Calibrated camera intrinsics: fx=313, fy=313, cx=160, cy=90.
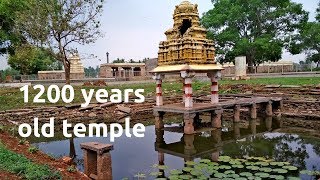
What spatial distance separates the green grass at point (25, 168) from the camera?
21.9 ft

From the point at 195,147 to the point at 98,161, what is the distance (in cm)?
525

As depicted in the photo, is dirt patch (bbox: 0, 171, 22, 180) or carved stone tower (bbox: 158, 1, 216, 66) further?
carved stone tower (bbox: 158, 1, 216, 66)

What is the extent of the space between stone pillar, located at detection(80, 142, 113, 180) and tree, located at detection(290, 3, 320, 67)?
3282cm

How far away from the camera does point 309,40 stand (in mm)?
36594

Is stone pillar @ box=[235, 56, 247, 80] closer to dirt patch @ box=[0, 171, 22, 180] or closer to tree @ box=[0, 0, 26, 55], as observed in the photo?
tree @ box=[0, 0, 26, 55]

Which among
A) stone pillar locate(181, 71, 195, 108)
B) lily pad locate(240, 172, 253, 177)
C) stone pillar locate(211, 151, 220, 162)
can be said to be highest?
stone pillar locate(181, 71, 195, 108)

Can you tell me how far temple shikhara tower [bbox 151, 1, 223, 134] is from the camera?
45.0ft

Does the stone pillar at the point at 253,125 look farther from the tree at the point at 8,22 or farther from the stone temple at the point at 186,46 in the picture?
the tree at the point at 8,22

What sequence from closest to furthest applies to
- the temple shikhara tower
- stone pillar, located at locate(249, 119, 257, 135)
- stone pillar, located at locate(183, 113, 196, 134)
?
stone pillar, located at locate(183, 113, 196, 134), the temple shikhara tower, stone pillar, located at locate(249, 119, 257, 135)

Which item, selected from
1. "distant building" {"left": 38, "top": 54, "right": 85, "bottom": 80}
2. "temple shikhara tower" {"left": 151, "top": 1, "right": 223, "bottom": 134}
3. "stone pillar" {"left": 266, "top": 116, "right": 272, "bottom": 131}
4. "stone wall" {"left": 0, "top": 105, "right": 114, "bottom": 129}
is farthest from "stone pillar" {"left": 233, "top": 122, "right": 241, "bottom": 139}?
"distant building" {"left": 38, "top": 54, "right": 85, "bottom": 80}

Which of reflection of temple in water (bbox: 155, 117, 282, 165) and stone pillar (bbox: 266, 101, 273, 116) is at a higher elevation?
stone pillar (bbox: 266, 101, 273, 116)

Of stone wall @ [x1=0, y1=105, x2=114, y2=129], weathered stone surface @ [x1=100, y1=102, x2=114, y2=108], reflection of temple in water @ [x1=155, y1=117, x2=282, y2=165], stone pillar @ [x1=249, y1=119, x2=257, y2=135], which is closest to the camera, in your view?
reflection of temple in water @ [x1=155, y1=117, x2=282, y2=165]

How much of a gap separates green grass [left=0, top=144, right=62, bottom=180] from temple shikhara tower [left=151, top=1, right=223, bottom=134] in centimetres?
735

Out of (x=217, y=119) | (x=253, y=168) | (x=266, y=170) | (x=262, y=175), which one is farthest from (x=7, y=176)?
(x=217, y=119)
